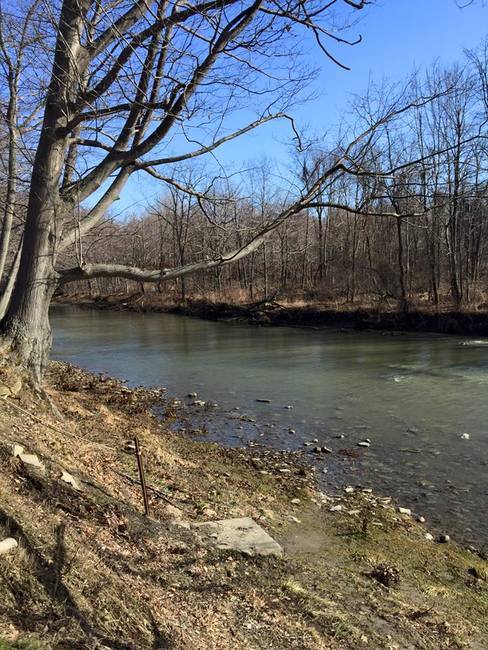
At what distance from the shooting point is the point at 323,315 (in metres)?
32.9

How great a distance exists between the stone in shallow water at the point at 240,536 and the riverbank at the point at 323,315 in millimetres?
22967

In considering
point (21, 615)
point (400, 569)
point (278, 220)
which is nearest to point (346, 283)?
point (278, 220)

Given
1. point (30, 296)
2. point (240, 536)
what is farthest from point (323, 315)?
point (240, 536)

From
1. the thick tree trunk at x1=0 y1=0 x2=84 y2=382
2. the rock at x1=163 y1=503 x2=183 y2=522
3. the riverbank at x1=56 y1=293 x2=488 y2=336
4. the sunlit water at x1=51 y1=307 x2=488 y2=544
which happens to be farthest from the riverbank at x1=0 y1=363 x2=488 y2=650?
the riverbank at x1=56 y1=293 x2=488 y2=336

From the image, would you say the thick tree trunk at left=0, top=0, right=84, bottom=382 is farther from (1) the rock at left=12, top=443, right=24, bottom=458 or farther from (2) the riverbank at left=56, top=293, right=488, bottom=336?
(2) the riverbank at left=56, top=293, right=488, bottom=336

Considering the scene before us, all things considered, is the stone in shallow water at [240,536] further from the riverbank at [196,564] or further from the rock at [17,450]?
the rock at [17,450]

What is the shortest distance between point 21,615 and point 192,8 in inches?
233

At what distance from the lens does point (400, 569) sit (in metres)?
4.97

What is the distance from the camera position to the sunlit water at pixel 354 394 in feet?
26.1

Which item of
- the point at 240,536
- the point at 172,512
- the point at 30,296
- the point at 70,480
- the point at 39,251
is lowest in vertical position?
the point at 240,536

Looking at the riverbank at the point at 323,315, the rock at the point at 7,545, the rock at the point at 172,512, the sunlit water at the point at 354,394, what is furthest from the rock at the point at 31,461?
the riverbank at the point at 323,315

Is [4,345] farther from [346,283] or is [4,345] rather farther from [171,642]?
[346,283]

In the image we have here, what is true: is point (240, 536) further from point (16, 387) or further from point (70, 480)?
point (16, 387)

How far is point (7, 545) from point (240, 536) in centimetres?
232
